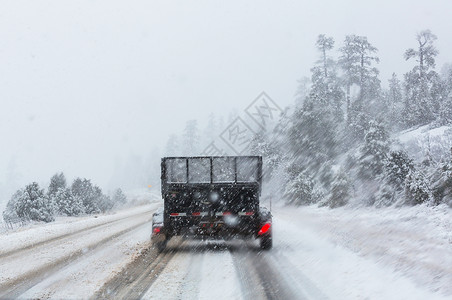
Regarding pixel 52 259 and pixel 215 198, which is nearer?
pixel 52 259

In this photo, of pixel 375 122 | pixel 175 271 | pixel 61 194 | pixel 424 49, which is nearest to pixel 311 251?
pixel 175 271

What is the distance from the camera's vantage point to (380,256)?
782 cm

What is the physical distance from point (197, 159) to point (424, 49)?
3936cm

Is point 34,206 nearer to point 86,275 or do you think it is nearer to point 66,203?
point 66,203

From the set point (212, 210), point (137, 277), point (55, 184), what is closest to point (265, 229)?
point (212, 210)

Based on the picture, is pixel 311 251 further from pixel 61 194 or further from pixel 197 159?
pixel 61 194

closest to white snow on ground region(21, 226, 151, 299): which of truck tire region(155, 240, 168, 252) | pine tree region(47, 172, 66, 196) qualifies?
truck tire region(155, 240, 168, 252)

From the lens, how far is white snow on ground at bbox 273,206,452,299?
5.63m

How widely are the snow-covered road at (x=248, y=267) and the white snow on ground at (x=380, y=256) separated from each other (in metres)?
0.02

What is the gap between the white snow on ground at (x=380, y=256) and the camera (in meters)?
5.63

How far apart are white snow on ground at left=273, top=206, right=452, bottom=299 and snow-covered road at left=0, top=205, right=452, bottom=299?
0.02m

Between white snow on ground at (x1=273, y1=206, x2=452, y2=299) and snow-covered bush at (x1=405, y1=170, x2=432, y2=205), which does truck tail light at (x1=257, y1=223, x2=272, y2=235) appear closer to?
white snow on ground at (x1=273, y1=206, x2=452, y2=299)

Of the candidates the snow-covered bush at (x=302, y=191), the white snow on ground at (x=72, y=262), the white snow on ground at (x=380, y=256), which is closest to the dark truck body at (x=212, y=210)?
the white snow on ground at (x=380, y=256)

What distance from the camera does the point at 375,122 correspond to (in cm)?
2466
